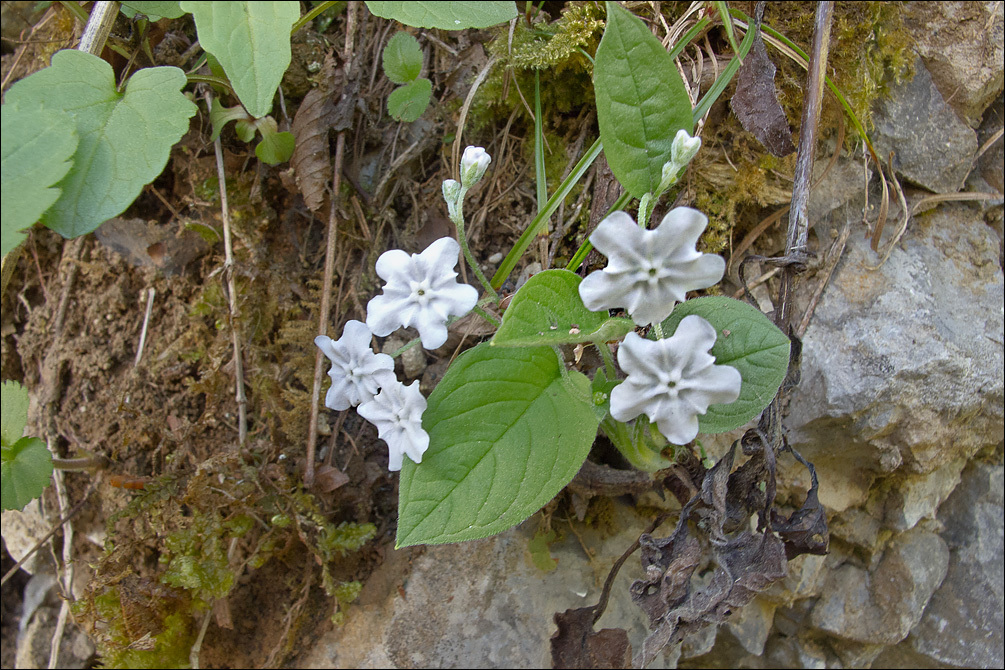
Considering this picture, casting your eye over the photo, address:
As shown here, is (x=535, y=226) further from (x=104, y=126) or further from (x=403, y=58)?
(x=104, y=126)

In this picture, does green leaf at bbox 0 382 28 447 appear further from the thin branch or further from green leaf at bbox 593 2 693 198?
green leaf at bbox 593 2 693 198

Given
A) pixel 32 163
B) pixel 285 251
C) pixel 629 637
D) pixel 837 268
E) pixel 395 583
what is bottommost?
pixel 629 637

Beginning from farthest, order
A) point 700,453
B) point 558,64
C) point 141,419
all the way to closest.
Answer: point 141,419
point 558,64
point 700,453

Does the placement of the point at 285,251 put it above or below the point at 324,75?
below

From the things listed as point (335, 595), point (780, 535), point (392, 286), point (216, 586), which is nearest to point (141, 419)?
point (216, 586)

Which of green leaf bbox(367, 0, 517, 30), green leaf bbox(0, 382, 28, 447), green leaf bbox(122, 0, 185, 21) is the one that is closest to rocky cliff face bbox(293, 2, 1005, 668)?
green leaf bbox(0, 382, 28, 447)

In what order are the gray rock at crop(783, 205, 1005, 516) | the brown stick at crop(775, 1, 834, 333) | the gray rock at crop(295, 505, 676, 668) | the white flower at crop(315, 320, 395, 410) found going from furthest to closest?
the gray rock at crop(295, 505, 676, 668)
the gray rock at crop(783, 205, 1005, 516)
the brown stick at crop(775, 1, 834, 333)
the white flower at crop(315, 320, 395, 410)

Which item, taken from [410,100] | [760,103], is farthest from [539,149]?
[760,103]

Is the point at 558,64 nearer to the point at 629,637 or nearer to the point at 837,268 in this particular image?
the point at 837,268

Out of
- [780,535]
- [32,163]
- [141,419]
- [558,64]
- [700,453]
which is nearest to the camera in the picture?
[32,163]
